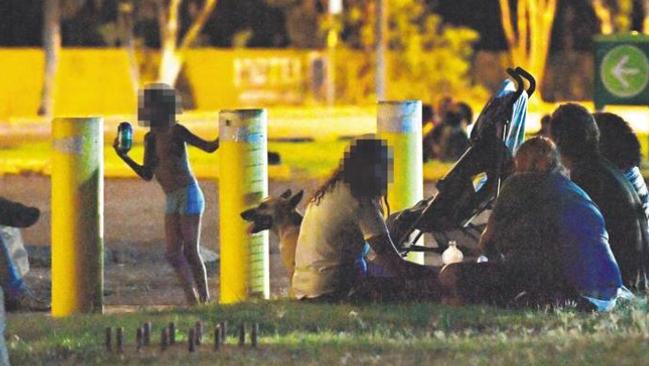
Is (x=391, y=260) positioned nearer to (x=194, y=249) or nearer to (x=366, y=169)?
(x=366, y=169)

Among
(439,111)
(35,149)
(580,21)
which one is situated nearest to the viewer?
(439,111)

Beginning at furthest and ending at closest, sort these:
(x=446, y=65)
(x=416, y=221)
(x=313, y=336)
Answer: (x=446, y=65) → (x=416, y=221) → (x=313, y=336)

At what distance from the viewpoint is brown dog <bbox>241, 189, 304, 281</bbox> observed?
10.1m

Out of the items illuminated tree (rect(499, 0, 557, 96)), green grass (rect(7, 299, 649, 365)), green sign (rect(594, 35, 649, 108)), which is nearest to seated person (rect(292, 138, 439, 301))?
green grass (rect(7, 299, 649, 365))

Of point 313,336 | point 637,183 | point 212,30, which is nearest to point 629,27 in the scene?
point 212,30

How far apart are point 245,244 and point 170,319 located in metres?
1.78

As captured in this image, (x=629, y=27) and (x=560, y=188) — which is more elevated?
(x=629, y=27)

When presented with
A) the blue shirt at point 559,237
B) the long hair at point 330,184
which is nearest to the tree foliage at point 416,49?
the long hair at point 330,184

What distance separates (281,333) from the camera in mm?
8453

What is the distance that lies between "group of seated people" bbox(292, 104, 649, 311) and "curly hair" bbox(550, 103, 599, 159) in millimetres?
11

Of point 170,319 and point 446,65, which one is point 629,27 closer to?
point 446,65

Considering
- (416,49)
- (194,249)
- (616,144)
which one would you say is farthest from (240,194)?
(416,49)

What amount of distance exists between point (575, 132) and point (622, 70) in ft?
28.2

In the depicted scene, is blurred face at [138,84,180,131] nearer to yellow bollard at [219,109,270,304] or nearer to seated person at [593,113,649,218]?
yellow bollard at [219,109,270,304]
